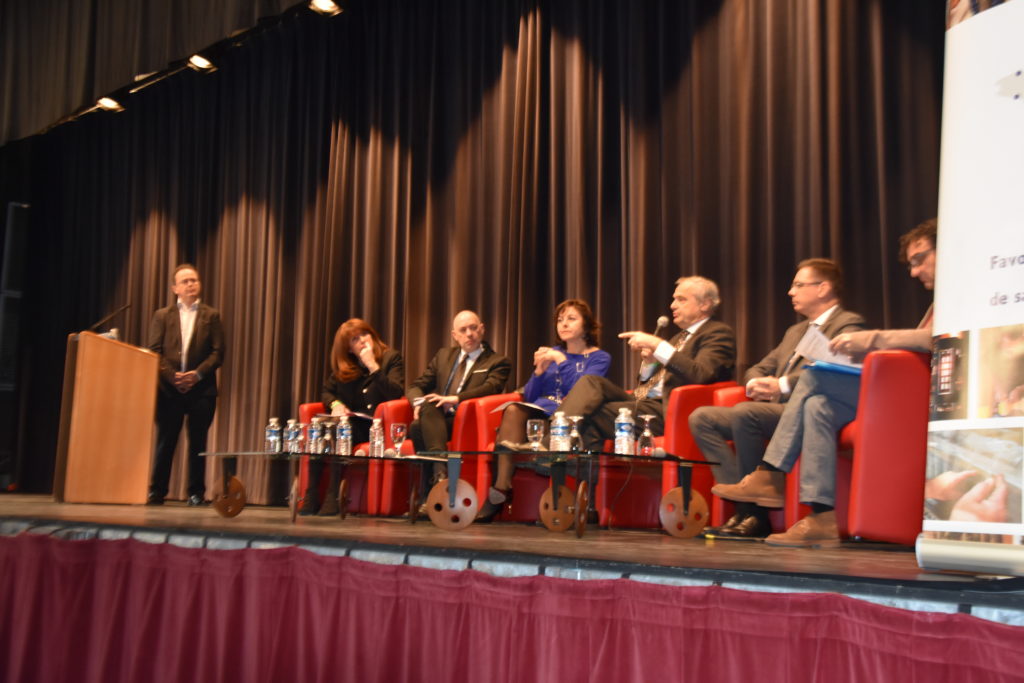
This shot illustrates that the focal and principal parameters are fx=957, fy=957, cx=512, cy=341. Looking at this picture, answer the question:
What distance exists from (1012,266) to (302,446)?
10.3 ft

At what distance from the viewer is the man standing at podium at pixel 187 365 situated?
5.62 metres

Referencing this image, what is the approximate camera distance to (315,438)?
13.7ft

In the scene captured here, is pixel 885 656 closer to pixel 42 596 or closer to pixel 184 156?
pixel 42 596

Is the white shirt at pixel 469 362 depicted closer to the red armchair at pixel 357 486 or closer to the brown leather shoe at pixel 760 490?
the red armchair at pixel 357 486

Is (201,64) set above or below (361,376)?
above

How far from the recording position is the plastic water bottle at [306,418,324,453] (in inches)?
162

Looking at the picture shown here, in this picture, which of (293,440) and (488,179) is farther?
(488,179)

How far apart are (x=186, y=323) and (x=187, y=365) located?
25 centimetres

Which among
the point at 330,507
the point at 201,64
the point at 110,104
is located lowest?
the point at 330,507

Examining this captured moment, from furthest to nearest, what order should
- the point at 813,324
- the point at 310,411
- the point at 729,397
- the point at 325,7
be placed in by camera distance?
the point at 325,7 < the point at 310,411 < the point at 729,397 < the point at 813,324

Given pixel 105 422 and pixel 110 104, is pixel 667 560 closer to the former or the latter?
pixel 105 422

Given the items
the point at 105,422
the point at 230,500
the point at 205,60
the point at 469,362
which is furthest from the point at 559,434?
the point at 205,60

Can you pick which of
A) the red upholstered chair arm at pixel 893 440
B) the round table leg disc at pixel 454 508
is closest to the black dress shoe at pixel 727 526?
the red upholstered chair arm at pixel 893 440

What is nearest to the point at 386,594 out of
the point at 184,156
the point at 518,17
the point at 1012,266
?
the point at 1012,266
